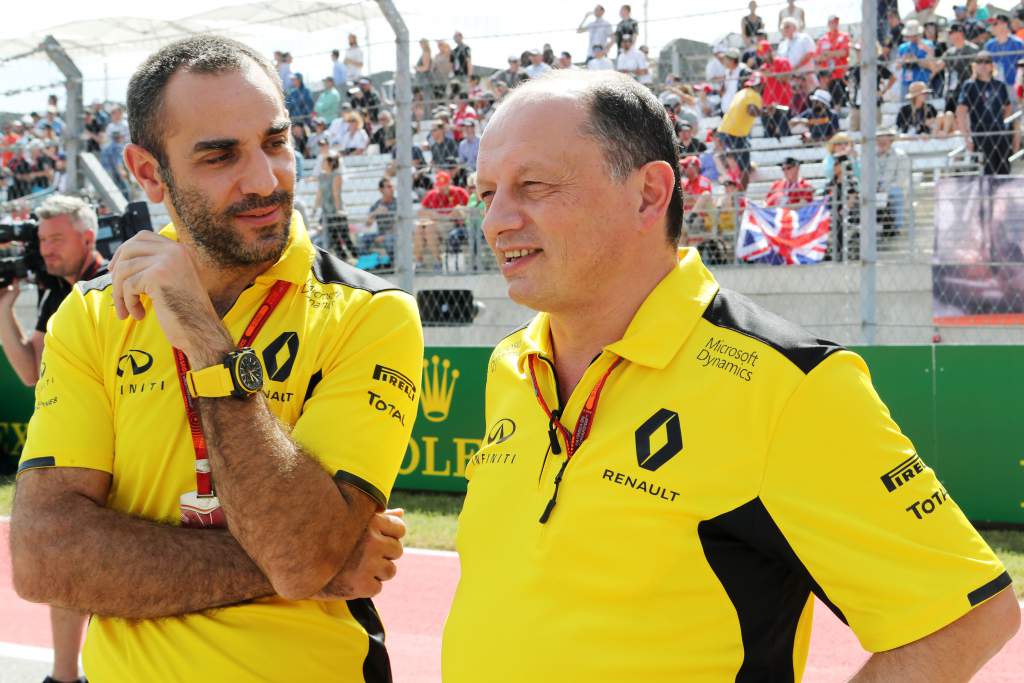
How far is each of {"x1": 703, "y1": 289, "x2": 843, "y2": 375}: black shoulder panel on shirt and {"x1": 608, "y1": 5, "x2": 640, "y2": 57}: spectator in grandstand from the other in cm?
810

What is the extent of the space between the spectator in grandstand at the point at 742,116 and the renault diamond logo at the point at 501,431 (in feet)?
29.6

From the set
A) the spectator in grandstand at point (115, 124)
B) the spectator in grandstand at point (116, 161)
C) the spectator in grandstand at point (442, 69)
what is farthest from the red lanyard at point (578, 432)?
the spectator in grandstand at point (115, 124)

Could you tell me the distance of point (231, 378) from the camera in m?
2.13

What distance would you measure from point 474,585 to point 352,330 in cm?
67

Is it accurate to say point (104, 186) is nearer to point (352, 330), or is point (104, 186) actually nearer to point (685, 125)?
point (685, 125)

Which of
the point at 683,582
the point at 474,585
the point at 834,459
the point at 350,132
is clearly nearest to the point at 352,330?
the point at 474,585

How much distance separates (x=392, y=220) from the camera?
10102mm

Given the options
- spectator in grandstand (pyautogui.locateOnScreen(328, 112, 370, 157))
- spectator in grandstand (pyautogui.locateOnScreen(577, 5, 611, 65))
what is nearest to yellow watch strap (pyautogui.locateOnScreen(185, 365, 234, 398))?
spectator in grandstand (pyautogui.locateOnScreen(577, 5, 611, 65))

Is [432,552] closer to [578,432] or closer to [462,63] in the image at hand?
[578,432]

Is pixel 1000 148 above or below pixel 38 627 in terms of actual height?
above

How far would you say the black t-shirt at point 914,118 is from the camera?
33.3ft

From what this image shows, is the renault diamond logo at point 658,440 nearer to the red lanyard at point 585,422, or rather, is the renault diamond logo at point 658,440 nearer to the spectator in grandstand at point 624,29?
the red lanyard at point 585,422

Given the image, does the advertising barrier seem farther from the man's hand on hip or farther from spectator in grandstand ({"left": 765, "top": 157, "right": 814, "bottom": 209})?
the man's hand on hip

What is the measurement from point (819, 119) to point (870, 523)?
32.3ft
